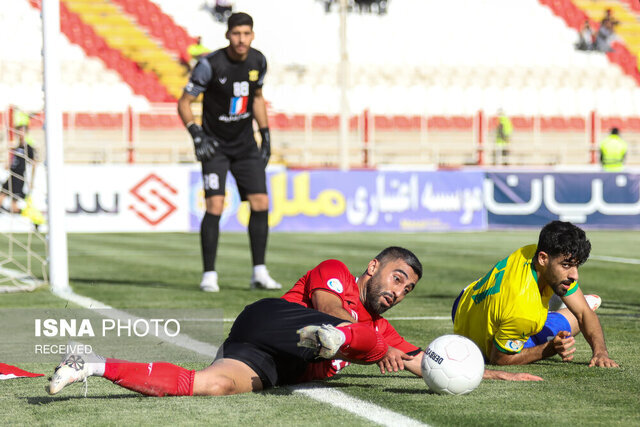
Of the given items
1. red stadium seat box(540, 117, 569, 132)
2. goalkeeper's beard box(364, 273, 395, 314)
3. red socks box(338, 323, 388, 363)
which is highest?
red stadium seat box(540, 117, 569, 132)

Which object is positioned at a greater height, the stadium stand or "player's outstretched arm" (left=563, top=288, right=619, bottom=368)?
the stadium stand

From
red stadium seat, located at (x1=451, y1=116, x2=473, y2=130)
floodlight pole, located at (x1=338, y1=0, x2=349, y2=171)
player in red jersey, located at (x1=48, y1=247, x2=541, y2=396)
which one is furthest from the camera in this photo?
red stadium seat, located at (x1=451, y1=116, x2=473, y2=130)

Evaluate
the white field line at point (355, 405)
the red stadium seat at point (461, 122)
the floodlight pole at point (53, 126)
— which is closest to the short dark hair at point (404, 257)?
the white field line at point (355, 405)

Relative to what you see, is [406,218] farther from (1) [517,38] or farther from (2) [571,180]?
(1) [517,38]

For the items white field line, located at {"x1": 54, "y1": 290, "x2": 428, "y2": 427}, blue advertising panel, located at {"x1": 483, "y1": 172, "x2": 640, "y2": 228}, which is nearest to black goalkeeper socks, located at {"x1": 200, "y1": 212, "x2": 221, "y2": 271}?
white field line, located at {"x1": 54, "y1": 290, "x2": 428, "y2": 427}

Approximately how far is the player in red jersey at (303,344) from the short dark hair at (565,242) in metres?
0.60

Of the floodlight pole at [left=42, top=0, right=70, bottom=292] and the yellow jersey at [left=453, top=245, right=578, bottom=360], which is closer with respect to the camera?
the yellow jersey at [left=453, top=245, right=578, bottom=360]

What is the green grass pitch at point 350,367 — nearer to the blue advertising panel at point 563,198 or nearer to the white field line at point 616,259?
the white field line at point 616,259

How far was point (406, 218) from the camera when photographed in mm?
19328

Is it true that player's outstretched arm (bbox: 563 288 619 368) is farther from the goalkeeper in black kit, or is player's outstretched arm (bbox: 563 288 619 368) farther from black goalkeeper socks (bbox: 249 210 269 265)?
black goalkeeper socks (bbox: 249 210 269 265)

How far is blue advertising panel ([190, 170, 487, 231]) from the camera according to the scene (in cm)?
1884

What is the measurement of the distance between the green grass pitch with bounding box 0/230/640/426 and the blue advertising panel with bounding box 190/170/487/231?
12.5ft

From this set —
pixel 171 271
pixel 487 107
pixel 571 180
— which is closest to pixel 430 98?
pixel 487 107

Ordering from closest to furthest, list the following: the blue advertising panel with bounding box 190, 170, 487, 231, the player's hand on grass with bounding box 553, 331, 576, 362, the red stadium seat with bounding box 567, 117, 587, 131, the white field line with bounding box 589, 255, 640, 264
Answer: the player's hand on grass with bounding box 553, 331, 576, 362
the white field line with bounding box 589, 255, 640, 264
the blue advertising panel with bounding box 190, 170, 487, 231
the red stadium seat with bounding box 567, 117, 587, 131
